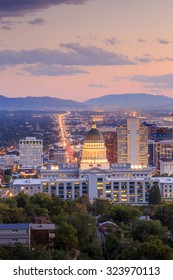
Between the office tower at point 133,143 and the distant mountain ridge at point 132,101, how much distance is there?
683 cm

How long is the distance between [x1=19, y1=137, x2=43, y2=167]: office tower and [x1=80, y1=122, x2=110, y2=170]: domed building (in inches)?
111

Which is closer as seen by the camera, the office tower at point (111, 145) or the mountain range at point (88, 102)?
the mountain range at point (88, 102)

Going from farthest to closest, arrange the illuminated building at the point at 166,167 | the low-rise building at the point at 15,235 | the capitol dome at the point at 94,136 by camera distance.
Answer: the illuminated building at the point at 166,167 → the capitol dome at the point at 94,136 → the low-rise building at the point at 15,235

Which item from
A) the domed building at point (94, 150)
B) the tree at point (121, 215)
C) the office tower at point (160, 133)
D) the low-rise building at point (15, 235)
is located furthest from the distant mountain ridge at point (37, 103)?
the office tower at point (160, 133)

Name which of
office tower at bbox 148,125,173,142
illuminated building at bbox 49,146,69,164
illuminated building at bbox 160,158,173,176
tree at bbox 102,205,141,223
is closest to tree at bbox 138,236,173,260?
tree at bbox 102,205,141,223

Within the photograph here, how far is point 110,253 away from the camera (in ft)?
16.3

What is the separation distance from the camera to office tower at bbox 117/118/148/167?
16.4 metres

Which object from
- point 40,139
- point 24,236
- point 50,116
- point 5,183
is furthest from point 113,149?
point 24,236

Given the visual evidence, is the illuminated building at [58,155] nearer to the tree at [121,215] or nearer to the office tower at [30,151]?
the office tower at [30,151]

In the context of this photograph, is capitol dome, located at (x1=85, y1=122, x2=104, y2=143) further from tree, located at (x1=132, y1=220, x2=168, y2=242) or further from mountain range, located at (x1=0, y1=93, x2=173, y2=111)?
tree, located at (x1=132, y1=220, x2=168, y2=242)

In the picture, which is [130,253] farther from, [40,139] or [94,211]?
[40,139]

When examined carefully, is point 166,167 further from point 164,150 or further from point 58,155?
point 58,155

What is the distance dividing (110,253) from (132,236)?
592 mm

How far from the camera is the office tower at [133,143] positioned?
53.7 feet
